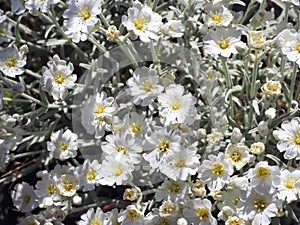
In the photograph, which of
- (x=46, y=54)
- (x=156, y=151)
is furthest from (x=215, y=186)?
(x=46, y=54)

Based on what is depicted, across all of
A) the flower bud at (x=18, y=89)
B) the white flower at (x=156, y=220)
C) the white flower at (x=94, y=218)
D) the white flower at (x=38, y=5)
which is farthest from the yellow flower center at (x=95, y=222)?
the white flower at (x=38, y=5)

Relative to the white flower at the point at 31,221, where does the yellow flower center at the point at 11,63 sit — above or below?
above

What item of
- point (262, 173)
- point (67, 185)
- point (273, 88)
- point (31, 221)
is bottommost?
point (31, 221)

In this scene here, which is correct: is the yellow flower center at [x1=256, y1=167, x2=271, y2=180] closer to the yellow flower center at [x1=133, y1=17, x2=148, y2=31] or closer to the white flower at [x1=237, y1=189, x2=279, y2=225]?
the white flower at [x1=237, y1=189, x2=279, y2=225]

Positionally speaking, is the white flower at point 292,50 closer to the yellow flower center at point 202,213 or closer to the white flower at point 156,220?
the yellow flower center at point 202,213

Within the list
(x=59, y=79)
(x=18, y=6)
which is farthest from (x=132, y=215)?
(x=18, y=6)

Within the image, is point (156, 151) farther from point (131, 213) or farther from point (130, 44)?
point (130, 44)

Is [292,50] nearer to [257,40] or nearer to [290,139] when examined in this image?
[257,40]
